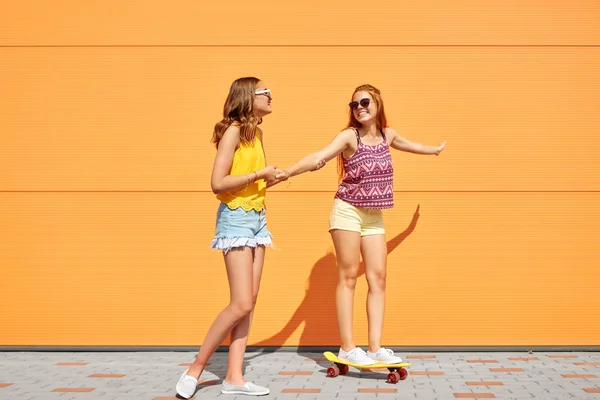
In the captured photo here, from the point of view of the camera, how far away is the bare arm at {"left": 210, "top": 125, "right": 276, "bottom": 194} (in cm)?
460

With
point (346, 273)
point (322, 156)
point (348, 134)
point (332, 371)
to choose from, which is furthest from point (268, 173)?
point (332, 371)

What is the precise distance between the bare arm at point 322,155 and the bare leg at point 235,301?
0.61 metres

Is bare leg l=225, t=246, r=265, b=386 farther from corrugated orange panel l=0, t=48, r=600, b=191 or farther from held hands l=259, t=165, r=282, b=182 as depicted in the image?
corrugated orange panel l=0, t=48, r=600, b=191

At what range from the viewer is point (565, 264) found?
614 cm

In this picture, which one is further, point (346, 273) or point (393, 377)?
point (346, 273)

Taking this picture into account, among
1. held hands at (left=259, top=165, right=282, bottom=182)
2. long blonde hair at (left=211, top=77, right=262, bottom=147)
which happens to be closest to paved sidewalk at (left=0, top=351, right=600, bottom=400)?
held hands at (left=259, top=165, right=282, bottom=182)

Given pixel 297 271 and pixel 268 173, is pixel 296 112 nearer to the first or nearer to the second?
pixel 297 271

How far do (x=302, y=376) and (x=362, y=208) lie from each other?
3.82 feet

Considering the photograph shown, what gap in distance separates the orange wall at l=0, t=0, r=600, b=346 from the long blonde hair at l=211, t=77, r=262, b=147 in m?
1.47

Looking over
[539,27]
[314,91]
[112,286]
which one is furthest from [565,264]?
[112,286]

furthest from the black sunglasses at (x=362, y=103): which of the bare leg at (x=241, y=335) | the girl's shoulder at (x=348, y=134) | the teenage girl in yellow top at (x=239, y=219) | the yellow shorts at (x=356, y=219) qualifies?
the bare leg at (x=241, y=335)

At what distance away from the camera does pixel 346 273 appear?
215 inches

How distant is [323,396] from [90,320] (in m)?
2.48

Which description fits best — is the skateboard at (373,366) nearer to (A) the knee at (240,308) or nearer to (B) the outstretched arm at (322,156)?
(A) the knee at (240,308)
